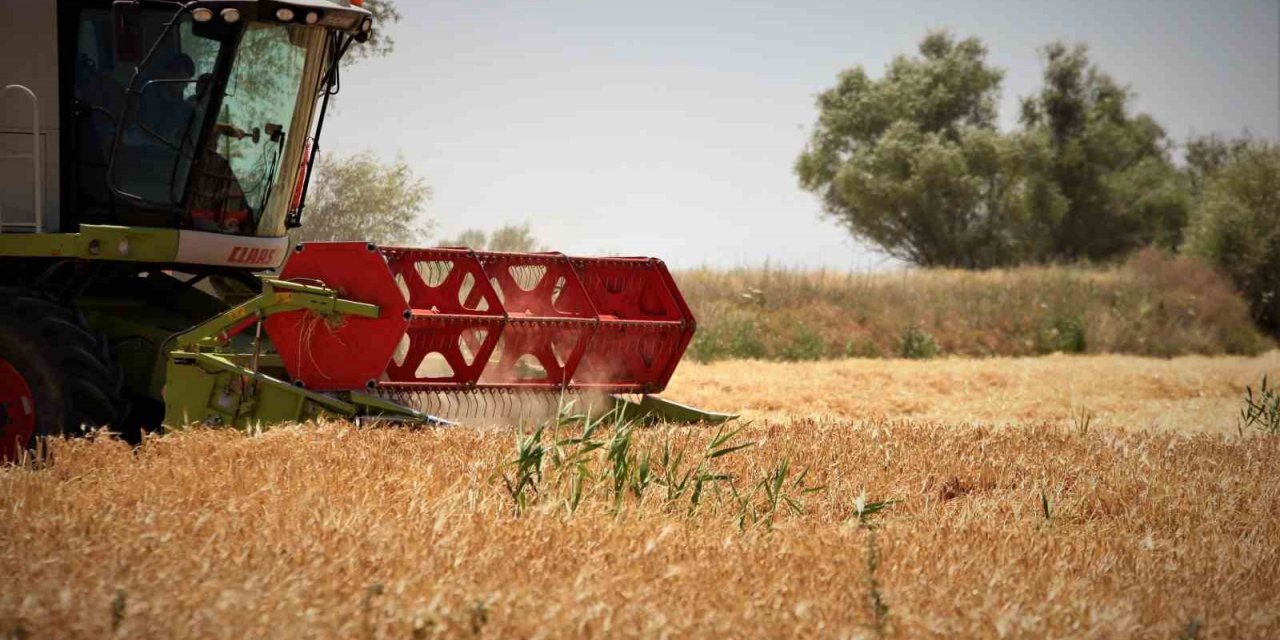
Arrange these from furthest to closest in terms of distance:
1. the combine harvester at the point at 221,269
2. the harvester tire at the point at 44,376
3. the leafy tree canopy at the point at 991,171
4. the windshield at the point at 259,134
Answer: the leafy tree canopy at the point at 991,171 < the windshield at the point at 259,134 < the combine harvester at the point at 221,269 < the harvester tire at the point at 44,376

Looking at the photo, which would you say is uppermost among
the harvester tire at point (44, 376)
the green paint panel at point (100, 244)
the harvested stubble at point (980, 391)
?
the green paint panel at point (100, 244)

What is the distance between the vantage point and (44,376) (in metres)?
6.47

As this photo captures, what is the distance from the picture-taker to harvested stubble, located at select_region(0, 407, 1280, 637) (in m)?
3.48

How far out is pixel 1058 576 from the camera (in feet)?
13.9

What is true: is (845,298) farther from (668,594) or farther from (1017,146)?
(1017,146)

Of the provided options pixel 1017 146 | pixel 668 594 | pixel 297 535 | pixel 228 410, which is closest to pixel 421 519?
pixel 297 535

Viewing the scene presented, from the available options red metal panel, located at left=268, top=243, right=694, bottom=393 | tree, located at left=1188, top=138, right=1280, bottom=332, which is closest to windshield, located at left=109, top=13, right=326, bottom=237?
red metal panel, located at left=268, top=243, right=694, bottom=393

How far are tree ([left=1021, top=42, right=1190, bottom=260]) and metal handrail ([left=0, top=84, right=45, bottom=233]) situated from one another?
41232 mm

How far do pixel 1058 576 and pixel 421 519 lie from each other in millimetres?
2087

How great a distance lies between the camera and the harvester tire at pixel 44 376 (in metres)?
6.46

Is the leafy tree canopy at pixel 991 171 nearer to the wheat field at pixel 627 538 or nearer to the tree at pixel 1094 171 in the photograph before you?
the tree at pixel 1094 171

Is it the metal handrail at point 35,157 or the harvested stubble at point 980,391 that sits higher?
the metal handrail at point 35,157

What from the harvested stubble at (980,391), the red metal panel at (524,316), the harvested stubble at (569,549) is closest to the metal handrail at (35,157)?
the red metal panel at (524,316)

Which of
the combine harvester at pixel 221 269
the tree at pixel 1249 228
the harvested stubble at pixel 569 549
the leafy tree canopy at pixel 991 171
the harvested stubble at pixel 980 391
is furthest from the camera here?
the leafy tree canopy at pixel 991 171
